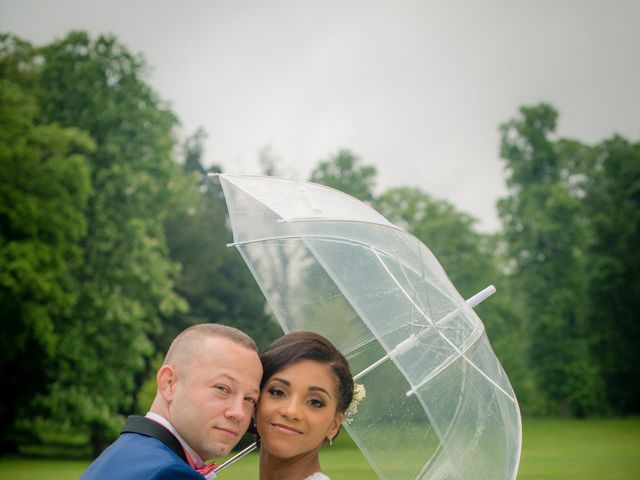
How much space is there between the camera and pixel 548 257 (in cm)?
4325

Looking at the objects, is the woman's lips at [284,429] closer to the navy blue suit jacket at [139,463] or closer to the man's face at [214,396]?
the man's face at [214,396]

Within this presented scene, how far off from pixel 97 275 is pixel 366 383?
2431 centimetres

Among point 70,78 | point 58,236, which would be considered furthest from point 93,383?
point 70,78

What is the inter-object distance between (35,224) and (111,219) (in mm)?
3448

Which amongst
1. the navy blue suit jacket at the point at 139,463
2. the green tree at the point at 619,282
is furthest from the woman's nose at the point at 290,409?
the green tree at the point at 619,282

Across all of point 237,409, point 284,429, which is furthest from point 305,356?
point 237,409

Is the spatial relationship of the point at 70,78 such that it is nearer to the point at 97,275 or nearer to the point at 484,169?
the point at 97,275

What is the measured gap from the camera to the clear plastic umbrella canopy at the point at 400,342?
11.8 feet

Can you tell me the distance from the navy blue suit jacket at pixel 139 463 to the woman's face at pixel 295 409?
70 centimetres

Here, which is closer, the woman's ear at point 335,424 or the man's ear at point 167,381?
the man's ear at point 167,381

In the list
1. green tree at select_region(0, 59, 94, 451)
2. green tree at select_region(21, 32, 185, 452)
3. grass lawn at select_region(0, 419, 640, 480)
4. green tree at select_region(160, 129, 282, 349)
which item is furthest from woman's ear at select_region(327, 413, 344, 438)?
green tree at select_region(160, 129, 282, 349)

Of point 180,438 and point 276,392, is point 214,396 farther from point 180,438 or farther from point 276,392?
point 276,392

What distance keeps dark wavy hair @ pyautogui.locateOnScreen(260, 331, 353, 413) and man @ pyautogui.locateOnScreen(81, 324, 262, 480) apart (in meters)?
0.30

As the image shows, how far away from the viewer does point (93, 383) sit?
25.1m
